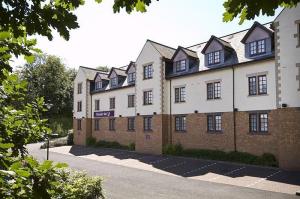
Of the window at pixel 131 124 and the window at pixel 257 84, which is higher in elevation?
the window at pixel 257 84

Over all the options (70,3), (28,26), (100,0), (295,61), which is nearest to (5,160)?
(28,26)

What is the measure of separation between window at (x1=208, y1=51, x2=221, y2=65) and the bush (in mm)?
7872

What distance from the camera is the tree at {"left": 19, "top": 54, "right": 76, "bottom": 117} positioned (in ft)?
200

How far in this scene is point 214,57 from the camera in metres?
26.8

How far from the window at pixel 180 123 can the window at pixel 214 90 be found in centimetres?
372

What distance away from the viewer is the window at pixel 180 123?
2870 centimetres

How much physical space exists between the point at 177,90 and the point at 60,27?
26829 millimetres

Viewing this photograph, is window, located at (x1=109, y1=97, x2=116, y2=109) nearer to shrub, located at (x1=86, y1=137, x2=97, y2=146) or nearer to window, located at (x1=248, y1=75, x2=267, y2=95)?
shrub, located at (x1=86, y1=137, x2=97, y2=146)

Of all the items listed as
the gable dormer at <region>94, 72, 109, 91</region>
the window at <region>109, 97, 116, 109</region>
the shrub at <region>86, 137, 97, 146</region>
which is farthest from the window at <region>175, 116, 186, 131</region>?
the shrub at <region>86, 137, 97, 146</region>

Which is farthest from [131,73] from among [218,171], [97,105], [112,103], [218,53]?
[218,171]

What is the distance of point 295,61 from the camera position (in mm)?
20156

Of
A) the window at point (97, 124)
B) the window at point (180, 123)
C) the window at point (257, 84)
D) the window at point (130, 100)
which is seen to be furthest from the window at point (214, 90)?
the window at point (97, 124)

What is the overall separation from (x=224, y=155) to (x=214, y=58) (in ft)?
28.3

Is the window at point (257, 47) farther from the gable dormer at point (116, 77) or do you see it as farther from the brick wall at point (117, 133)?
the gable dormer at point (116, 77)
